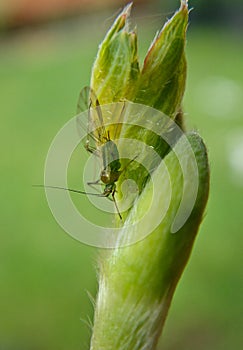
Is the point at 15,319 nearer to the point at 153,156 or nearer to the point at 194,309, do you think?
the point at 194,309

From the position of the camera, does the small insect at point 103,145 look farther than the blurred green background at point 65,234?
No

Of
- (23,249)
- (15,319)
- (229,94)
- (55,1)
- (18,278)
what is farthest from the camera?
(55,1)

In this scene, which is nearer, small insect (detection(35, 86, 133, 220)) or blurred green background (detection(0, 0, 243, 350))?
small insect (detection(35, 86, 133, 220))

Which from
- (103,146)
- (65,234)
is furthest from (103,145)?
(65,234)

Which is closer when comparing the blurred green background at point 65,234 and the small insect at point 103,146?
the small insect at point 103,146

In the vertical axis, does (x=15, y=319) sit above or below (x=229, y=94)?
below

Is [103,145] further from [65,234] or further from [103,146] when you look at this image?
[65,234]

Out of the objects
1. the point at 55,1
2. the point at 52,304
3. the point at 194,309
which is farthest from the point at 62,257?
the point at 55,1

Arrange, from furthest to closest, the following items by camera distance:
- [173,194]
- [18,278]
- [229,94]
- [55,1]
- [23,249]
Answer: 1. [55,1]
2. [229,94]
3. [23,249]
4. [18,278]
5. [173,194]
